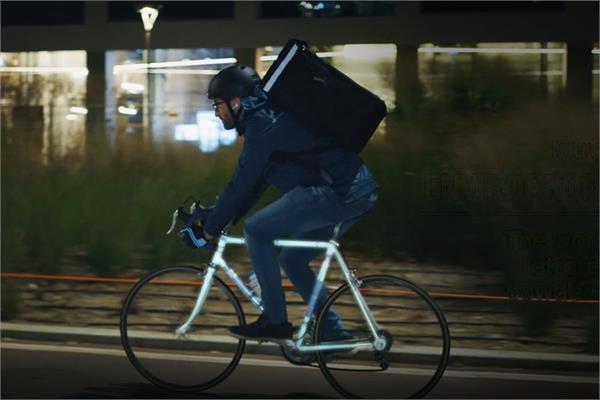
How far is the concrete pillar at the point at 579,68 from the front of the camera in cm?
1261

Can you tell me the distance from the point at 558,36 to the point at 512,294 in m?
4.75

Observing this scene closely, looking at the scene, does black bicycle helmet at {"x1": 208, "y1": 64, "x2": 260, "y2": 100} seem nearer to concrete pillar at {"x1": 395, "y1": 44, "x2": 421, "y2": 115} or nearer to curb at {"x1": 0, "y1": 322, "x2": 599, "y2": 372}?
curb at {"x1": 0, "y1": 322, "x2": 599, "y2": 372}

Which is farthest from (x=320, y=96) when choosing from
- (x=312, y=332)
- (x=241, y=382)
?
(x=241, y=382)

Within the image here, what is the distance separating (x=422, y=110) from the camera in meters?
12.9

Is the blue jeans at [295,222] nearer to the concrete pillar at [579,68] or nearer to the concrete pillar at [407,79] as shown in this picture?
the concrete pillar at [407,79]

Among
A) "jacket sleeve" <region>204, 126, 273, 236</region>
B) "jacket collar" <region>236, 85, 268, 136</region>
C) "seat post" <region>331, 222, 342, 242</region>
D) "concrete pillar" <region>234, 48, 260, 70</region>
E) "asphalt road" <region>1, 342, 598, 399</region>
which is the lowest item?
"asphalt road" <region>1, 342, 598, 399</region>

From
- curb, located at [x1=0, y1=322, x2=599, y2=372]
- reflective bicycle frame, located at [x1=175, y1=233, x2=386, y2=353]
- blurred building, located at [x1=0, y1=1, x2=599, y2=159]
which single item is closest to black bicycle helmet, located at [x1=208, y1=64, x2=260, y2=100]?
reflective bicycle frame, located at [x1=175, y1=233, x2=386, y2=353]

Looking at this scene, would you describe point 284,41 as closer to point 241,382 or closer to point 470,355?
point 470,355

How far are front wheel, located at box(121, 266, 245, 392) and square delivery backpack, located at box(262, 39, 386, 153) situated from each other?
1069 mm

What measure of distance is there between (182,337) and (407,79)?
7.40 meters

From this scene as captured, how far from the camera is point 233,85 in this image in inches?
226

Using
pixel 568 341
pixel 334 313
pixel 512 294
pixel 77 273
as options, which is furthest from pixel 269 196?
pixel 334 313

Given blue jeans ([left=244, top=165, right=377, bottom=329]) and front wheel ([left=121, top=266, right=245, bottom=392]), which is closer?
blue jeans ([left=244, top=165, right=377, bottom=329])

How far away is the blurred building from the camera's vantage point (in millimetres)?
12375
